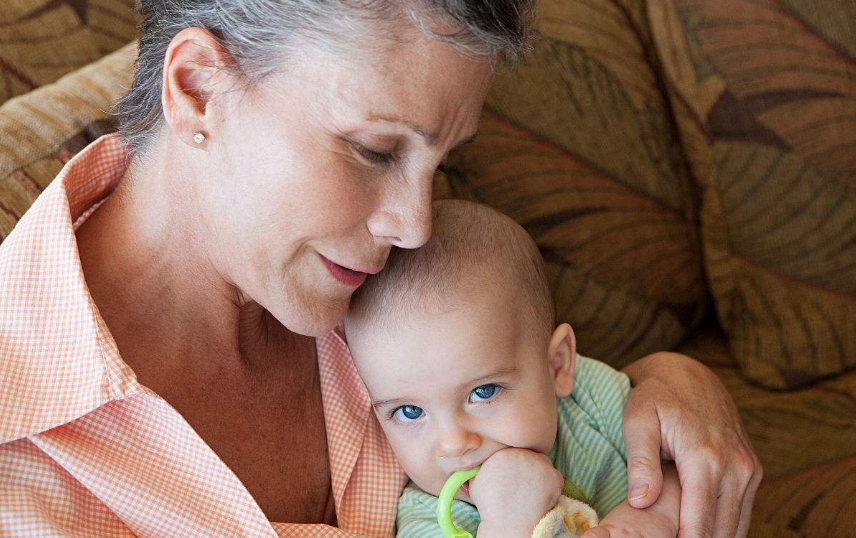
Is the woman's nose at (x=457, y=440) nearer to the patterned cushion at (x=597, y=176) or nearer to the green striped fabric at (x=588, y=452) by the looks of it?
the green striped fabric at (x=588, y=452)

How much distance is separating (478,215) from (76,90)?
2.63ft

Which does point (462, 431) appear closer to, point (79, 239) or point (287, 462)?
point (287, 462)

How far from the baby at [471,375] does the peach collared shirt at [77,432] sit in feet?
0.88

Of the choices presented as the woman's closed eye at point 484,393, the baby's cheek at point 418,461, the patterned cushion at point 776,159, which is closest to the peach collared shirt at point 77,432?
the baby's cheek at point 418,461

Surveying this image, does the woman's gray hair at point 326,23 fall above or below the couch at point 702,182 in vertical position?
above

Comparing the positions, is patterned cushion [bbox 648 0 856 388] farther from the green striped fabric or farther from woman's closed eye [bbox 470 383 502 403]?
woman's closed eye [bbox 470 383 502 403]

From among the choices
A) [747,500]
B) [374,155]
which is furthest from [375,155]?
[747,500]

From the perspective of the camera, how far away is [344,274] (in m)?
1.39

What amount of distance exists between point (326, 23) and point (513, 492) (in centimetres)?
74

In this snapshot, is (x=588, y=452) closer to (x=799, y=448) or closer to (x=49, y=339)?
(x=799, y=448)

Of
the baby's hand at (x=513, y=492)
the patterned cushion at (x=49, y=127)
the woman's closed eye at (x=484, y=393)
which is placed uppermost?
the patterned cushion at (x=49, y=127)

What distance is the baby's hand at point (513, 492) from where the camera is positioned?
4.46 ft

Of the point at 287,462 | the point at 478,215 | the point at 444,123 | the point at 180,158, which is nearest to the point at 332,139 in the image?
the point at 444,123

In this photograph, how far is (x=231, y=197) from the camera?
132 centimetres
